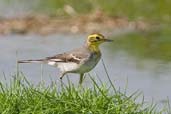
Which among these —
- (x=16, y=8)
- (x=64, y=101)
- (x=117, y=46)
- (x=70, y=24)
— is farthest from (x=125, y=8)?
(x=64, y=101)

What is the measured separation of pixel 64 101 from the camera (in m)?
8.59

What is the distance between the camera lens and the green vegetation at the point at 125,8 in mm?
17422

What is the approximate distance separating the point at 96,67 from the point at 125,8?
15.7 feet

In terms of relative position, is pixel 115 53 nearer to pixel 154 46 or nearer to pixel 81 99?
pixel 154 46

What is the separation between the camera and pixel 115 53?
14.4 meters

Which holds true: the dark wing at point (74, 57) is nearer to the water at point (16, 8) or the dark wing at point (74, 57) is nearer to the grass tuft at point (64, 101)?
the grass tuft at point (64, 101)

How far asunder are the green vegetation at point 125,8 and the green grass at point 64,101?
8477 mm

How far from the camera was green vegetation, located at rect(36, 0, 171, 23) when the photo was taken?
17422 mm

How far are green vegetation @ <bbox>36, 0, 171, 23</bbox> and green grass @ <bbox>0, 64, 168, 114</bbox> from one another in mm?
8477

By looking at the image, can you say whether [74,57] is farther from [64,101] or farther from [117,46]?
[117,46]

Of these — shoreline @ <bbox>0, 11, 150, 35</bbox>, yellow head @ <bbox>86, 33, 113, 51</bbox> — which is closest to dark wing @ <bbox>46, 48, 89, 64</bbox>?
yellow head @ <bbox>86, 33, 113, 51</bbox>

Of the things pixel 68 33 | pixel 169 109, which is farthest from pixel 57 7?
pixel 169 109

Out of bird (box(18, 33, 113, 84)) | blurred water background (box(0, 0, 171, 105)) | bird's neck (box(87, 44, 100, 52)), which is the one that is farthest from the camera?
blurred water background (box(0, 0, 171, 105))

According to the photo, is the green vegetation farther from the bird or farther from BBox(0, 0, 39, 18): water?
the bird
